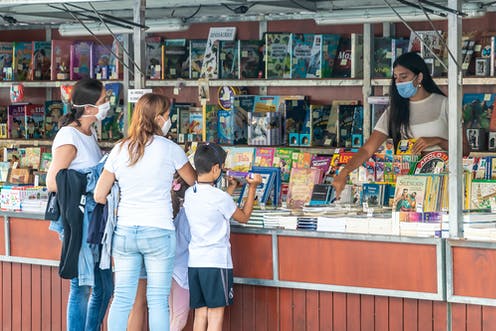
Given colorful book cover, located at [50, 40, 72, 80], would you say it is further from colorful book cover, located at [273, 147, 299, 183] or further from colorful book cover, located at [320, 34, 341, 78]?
colorful book cover, located at [273, 147, 299, 183]

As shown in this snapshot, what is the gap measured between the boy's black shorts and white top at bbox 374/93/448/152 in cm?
170

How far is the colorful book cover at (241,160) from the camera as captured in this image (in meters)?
7.20

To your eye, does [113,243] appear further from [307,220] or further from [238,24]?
[238,24]

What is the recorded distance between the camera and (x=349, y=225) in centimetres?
599

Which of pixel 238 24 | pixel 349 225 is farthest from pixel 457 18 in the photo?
pixel 238 24

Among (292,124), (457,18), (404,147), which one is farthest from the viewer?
(292,124)

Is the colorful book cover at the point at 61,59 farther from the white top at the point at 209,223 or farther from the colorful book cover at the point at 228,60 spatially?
the white top at the point at 209,223

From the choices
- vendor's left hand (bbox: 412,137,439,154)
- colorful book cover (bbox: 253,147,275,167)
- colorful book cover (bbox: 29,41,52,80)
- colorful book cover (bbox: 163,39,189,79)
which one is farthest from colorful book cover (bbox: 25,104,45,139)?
vendor's left hand (bbox: 412,137,439,154)

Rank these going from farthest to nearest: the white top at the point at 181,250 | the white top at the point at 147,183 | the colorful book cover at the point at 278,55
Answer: the colorful book cover at the point at 278,55 → the white top at the point at 181,250 → the white top at the point at 147,183

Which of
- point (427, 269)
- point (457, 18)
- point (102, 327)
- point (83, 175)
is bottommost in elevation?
point (102, 327)

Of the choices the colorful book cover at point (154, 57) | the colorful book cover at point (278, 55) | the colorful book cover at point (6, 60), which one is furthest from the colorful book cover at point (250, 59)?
the colorful book cover at point (6, 60)

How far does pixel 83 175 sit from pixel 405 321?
2044 millimetres

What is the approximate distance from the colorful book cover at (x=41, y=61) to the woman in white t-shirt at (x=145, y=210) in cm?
557

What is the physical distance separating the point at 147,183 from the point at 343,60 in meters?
3.91
